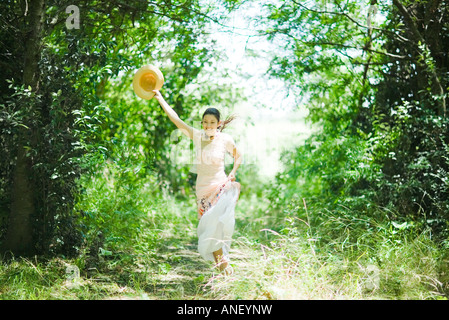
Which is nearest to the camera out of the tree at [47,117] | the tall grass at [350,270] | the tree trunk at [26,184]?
the tall grass at [350,270]

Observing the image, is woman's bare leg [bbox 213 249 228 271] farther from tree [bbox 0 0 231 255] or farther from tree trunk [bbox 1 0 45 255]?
tree trunk [bbox 1 0 45 255]

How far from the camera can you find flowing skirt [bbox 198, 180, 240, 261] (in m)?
4.30

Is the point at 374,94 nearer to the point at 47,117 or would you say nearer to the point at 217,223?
the point at 217,223

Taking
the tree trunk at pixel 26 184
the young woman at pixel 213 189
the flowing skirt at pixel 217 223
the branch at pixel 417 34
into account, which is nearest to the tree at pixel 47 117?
the tree trunk at pixel 26 184

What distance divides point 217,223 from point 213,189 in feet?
1.15

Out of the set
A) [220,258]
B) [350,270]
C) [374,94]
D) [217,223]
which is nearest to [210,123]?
[217,223]

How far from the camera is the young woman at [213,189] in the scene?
14.2 feet

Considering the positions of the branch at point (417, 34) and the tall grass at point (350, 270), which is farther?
the branch at point (417, 34)

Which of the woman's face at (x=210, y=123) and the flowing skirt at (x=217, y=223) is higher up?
the woman's face at (x=210, y=123)

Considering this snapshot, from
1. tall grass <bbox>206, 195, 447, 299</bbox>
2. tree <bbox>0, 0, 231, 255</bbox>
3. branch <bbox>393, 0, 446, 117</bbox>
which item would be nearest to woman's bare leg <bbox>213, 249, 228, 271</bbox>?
tall grass <bbox>206, 195, 447, 299</bbox>

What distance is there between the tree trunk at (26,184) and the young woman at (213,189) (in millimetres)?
1233

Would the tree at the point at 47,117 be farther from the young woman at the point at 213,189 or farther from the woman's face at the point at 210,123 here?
the woman's face at the point at 210,123

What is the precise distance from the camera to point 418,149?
539 centimetres
